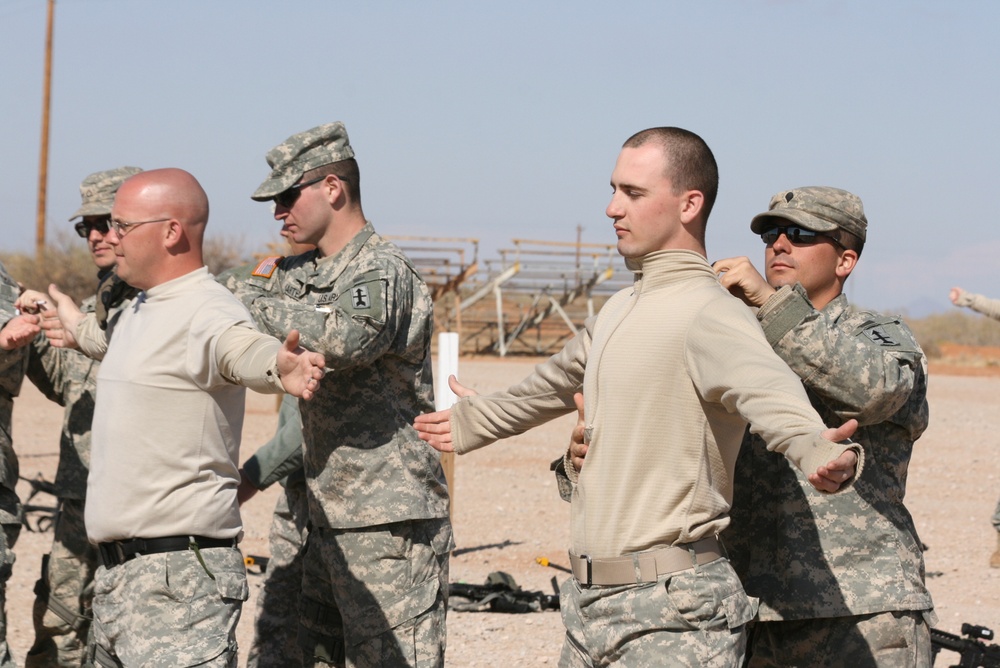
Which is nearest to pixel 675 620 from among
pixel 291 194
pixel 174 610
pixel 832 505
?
pixel 832 505

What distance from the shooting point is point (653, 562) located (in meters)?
3.67

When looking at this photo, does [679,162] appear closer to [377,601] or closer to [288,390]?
[288,390]

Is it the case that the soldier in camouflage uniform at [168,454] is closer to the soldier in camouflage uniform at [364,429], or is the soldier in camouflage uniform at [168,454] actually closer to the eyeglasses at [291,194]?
the soldier in camouflage uniform at [364,429]

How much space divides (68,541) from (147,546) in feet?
6.86

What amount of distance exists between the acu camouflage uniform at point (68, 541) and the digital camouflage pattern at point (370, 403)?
1202 millimetres

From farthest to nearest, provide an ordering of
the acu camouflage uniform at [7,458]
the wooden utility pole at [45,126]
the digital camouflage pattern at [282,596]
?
the wooden utility pole at [45,126] < the digital camouflage pattern at [282,596] < the acu camouflage uniform at [7,458]

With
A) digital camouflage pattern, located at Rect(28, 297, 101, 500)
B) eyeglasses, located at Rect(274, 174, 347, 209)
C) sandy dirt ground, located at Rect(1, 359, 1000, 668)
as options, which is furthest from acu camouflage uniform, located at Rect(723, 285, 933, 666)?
sandy dirt ground, located at Rect(1, 359, 1000, 668)

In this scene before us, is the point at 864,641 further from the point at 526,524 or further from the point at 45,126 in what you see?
the point at 45,126

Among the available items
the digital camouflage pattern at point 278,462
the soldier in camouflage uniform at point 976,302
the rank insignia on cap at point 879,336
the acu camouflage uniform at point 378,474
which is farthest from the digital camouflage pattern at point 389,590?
the soldier in camouflage uniform at point 976,302

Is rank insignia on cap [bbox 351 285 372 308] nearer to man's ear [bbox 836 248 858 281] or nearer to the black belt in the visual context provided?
the black belt

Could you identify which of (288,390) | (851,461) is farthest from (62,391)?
(851,461)

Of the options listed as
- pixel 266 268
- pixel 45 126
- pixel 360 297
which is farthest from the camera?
pixel 45 126

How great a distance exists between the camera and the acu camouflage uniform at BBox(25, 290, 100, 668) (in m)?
6.21

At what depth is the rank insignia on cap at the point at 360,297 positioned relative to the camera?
5.09m
